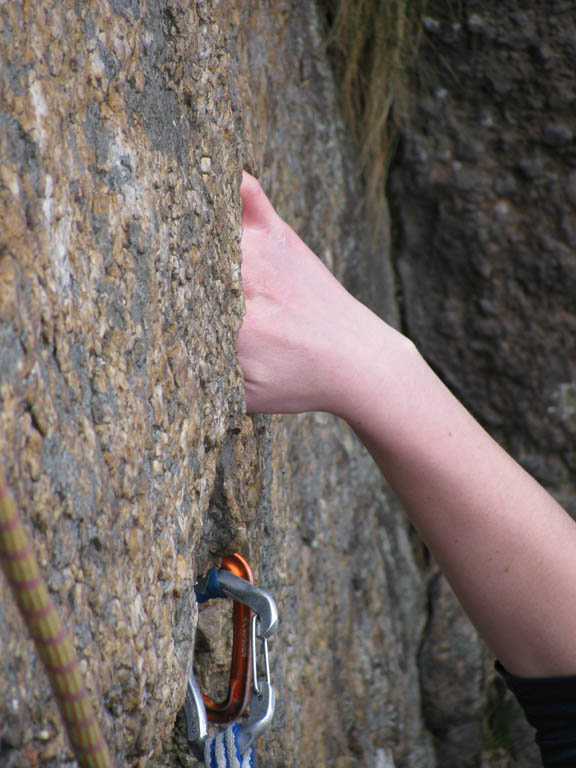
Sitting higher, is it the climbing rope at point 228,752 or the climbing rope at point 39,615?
the climbing rope at point 39,615

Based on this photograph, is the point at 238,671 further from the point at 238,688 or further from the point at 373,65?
the point at 373,65

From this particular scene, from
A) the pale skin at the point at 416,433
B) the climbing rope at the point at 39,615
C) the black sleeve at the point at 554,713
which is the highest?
the climbing rope at the point at 39,615

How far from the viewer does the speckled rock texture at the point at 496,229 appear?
1131 millimetres

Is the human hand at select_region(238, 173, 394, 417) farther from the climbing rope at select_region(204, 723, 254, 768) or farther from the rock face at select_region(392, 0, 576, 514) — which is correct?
the rock face at select_region(392, 0, 576, 514)

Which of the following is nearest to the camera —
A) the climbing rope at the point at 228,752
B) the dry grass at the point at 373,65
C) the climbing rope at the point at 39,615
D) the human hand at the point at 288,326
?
the climbing rope at the point at 39,615

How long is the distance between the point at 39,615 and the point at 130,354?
10.0 inches

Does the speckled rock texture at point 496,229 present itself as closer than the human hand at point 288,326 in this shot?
No

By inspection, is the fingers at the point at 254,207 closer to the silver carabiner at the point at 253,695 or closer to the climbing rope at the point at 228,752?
the silver carabiner at the point at 253,695

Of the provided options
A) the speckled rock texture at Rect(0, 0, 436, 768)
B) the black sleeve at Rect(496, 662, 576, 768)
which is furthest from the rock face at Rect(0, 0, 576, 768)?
the black sleeve at Rect(496, 662, 576, 768)

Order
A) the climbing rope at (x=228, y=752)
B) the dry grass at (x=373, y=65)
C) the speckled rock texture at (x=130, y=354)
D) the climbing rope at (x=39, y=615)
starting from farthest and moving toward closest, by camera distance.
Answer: the dry grass at (x=373, y=65)
the climbing rope at (x=228, y=752)
the speckled rock texture at (x=130, y=354)
the climbing rope at (x=39, y=615)

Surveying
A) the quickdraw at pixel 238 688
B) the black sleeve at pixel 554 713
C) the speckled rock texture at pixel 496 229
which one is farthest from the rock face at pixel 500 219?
the quickdraw at pixel 238 688

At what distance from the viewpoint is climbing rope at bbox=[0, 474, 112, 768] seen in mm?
331

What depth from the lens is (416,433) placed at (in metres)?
0.77

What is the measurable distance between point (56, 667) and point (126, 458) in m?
0.22
